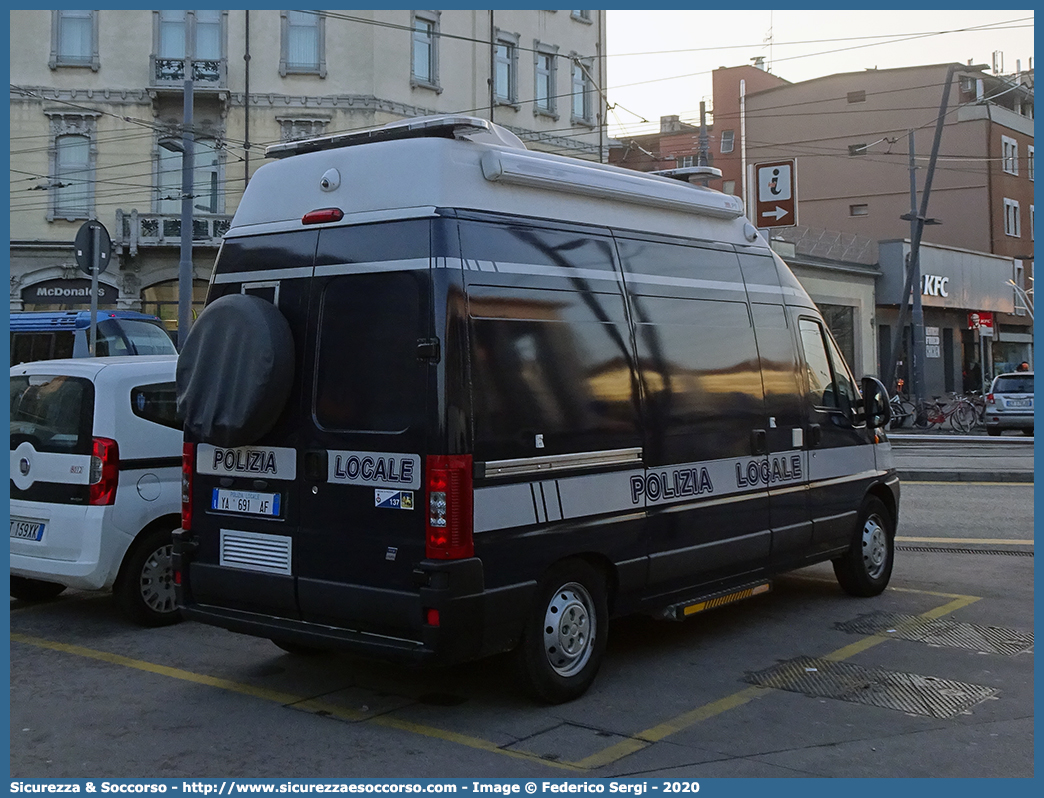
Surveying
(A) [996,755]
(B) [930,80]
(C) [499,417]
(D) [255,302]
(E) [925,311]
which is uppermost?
(B) [930,80]

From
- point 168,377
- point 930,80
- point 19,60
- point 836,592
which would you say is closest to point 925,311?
point 930,80

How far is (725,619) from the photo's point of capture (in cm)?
793

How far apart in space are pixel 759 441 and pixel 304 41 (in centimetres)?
3011

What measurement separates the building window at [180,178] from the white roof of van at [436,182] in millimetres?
28747

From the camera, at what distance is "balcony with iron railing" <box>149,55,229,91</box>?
33.4 m

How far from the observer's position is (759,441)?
7359mm

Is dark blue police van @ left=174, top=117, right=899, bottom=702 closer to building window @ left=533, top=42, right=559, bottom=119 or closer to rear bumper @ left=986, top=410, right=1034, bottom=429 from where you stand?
rear bumper @ left=986, top=410, right=1034, bottom=429

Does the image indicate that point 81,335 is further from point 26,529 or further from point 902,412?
point 902,412

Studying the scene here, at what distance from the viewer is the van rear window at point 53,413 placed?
7453 mm

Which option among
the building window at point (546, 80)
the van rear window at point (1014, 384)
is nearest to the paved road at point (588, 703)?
the van rear window at point (1014, 384)

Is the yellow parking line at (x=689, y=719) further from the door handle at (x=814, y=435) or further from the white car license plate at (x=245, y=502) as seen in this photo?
the white car license plate at (x=245, y=502)

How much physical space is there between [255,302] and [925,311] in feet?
125

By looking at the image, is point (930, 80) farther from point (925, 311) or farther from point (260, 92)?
point (260, 92)

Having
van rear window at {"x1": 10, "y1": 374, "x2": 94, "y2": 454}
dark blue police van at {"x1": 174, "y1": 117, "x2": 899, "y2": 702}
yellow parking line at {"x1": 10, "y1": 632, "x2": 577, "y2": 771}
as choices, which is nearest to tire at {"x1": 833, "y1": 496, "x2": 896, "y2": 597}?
dark blue police van at {"x1": 174, "y1": 117, "x2": 899, "y2": 702}
